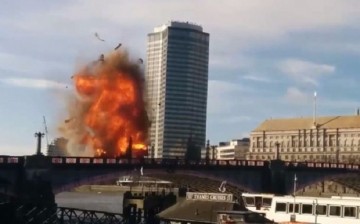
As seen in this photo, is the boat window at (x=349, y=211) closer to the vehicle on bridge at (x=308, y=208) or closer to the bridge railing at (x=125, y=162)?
the vehicle on bridge at (x=308, y=208)

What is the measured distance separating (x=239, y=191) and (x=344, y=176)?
123 feet

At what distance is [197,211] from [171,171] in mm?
74791

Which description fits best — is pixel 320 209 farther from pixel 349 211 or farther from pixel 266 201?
pixel 266 201

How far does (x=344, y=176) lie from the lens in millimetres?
185875

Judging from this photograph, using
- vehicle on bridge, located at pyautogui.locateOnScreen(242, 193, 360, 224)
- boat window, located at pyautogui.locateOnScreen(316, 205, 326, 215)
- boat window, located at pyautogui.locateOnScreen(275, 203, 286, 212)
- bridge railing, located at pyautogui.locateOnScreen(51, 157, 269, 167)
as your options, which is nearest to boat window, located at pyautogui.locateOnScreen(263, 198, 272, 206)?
vehicle on bridge, located at pyautogui.locateOnScreen(242, 193, 360, 224)

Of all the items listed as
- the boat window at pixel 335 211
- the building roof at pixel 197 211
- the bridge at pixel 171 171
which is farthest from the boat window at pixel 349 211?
the bridge at pixel 171 171

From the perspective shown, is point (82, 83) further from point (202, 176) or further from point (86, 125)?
point (202, 176)

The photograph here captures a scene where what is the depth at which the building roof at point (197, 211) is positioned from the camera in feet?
220

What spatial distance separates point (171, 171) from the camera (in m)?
143

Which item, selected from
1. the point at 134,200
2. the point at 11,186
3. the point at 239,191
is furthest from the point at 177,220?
the point at 239,191

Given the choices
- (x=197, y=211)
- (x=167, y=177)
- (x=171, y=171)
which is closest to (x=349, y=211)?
(x=197, y=211)

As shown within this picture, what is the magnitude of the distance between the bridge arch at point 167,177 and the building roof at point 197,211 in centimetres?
6149

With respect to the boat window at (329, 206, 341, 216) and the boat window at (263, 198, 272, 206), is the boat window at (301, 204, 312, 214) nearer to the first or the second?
the boat window at (329, 206, 341, 216)

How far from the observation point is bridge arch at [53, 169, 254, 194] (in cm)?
13012
